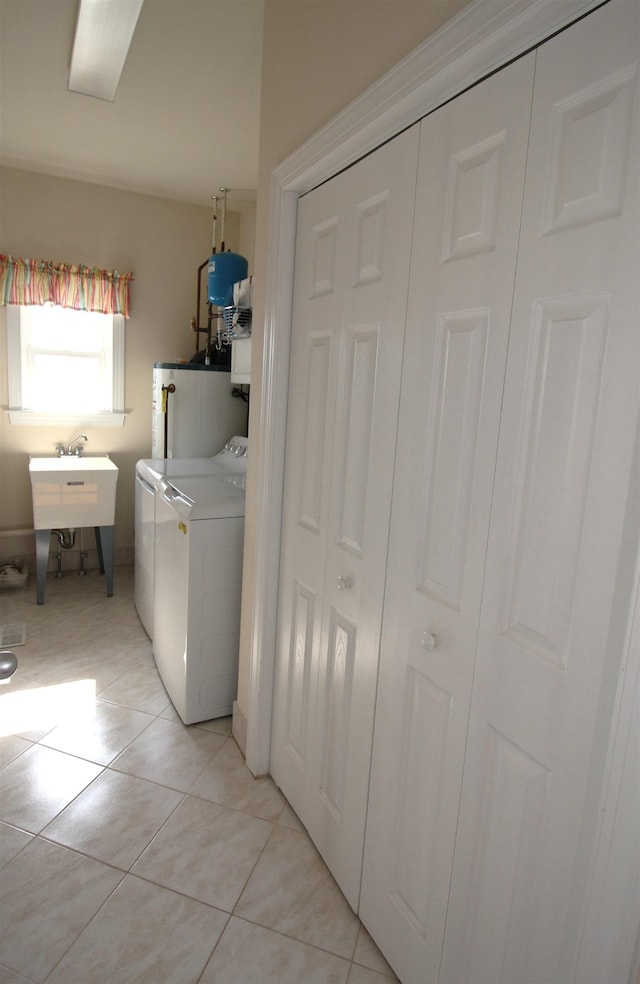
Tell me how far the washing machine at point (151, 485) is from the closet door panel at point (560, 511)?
1851mm

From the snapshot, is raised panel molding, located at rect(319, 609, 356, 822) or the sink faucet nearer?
raised panel molding, located at rect(319, 609, 356, 822)

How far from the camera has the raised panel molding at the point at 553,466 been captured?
2.68 ft

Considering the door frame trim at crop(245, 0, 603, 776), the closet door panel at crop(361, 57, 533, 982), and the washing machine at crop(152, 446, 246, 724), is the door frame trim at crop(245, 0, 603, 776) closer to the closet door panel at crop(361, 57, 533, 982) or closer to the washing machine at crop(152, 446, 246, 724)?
the closet door panel at crop(361, 57, 533, 982)

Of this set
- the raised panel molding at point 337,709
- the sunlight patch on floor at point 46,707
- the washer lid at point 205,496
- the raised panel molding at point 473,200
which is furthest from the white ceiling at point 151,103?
the sunlight patch on floor at point 46,707

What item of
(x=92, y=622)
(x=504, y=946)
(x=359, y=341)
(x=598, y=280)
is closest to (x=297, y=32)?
(x=359, y=341)

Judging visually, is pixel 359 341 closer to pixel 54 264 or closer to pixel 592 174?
pixel 592 174

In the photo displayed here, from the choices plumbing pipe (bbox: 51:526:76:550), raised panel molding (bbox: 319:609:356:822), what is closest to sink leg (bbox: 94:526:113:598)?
plumbing pipe (bbox: 51:526:76:550)

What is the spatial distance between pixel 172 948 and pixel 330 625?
0.85 meters

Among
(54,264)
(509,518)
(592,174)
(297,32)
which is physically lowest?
(509,518)

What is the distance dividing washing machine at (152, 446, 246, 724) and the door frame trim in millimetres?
284

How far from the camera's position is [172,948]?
134 cm

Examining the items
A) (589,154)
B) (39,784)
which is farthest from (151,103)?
(39,784)

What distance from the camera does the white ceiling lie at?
1.91 metres

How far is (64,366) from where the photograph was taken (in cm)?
357
